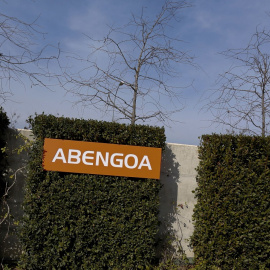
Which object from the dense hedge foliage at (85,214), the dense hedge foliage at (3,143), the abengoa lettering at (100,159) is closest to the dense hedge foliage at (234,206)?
the dense hedge foliage at (85,214)

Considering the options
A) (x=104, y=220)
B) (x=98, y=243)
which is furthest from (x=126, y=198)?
(x=98, y=243)

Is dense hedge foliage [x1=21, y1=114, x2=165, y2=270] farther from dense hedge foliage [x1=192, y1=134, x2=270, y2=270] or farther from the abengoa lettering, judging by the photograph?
dense hedge foliage [x1=192, y1=134, x2=270, y2=270]

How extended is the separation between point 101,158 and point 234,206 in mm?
2466

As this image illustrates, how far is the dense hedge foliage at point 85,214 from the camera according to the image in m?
4.88

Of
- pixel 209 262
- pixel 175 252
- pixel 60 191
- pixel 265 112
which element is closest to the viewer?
pixel 60 191

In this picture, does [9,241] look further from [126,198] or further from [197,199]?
[197,199]

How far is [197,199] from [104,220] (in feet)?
5.97

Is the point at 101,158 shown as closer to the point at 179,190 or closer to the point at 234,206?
the point at 179,190

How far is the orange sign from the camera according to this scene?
5.00m

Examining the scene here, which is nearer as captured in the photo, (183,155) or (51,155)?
(51,155)

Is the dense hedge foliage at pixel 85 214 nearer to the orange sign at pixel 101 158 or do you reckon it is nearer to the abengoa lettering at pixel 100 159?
the orange sign at pixel 101 158

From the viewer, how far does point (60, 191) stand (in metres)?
4.92

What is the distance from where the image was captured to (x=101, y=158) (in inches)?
201

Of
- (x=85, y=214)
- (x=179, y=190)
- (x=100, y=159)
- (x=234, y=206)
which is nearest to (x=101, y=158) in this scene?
(x=100, y=159)
